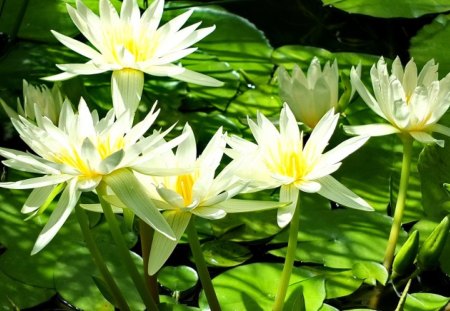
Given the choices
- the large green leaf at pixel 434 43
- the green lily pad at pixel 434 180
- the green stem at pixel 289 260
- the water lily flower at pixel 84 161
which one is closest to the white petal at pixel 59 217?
the water lily flower at pixel 84 161

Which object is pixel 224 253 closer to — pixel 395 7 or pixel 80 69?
pixel 80 69

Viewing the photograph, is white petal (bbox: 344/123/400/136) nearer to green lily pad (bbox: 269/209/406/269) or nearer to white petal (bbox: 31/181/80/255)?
green lily pad (bbox: 269/209/406/269)

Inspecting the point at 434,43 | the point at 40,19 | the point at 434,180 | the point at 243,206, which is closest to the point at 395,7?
the point at 434,43

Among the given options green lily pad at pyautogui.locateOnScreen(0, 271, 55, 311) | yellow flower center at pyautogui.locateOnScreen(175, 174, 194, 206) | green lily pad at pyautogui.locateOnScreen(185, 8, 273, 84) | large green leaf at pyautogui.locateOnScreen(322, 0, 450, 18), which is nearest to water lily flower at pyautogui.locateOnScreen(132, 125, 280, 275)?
yellow flower center at pyautogui.locateOnScreen(175, 174, 194, 206)

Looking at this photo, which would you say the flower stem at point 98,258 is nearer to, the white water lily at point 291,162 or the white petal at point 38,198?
the white petal at point 38,198

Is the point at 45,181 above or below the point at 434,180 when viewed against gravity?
above

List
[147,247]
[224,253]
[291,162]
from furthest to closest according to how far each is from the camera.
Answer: [224,253], [147,247], [291,162]

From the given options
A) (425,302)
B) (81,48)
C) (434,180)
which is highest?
(81,48)

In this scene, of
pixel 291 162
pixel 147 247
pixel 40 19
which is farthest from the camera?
pixel 40 19

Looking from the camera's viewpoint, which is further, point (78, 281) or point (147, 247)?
point (78, 281)
